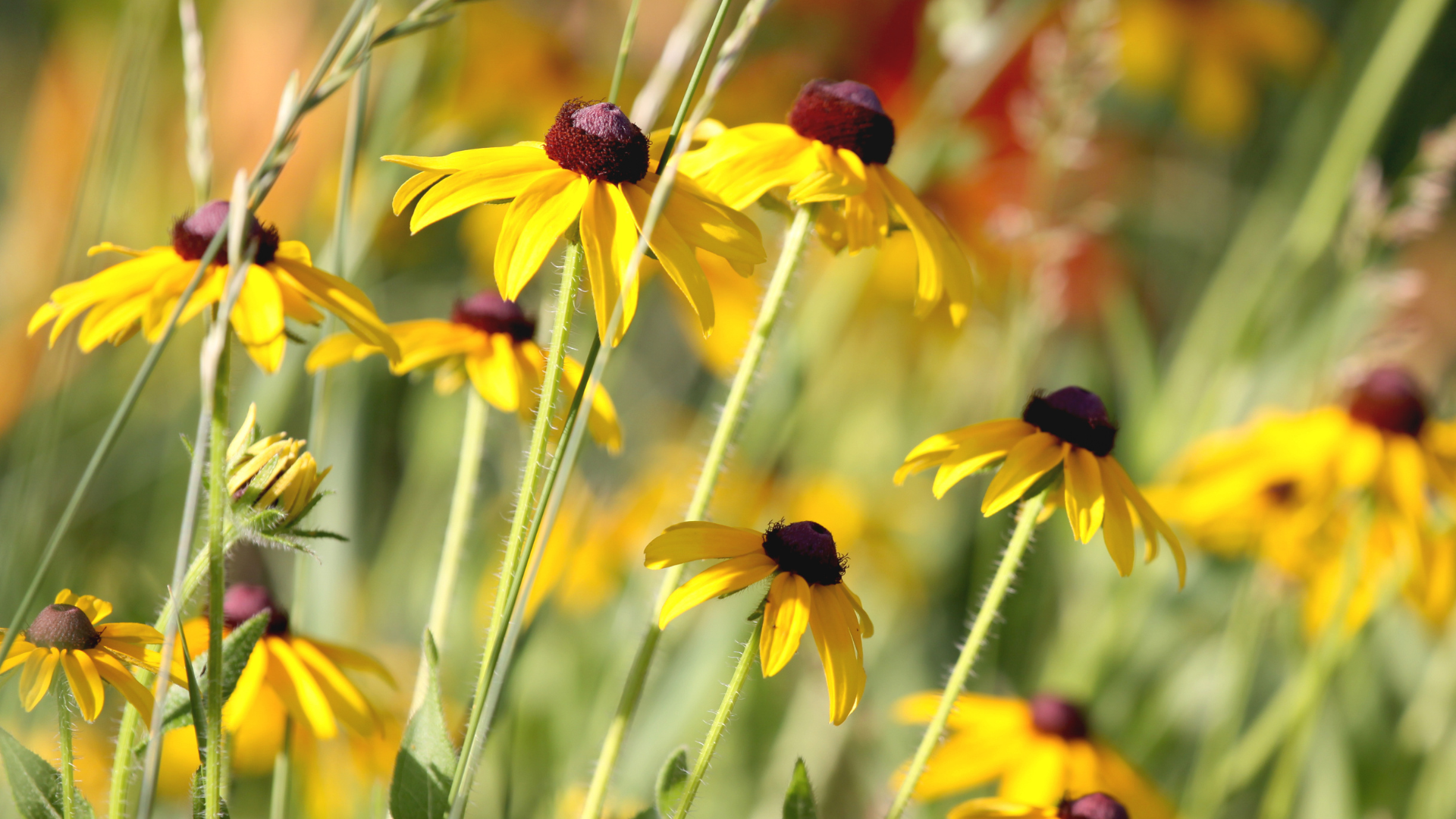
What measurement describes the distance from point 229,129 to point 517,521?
58.0 inches

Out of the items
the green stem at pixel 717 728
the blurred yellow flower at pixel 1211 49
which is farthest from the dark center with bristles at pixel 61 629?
the blurred yellow flower at pixel 1211 49

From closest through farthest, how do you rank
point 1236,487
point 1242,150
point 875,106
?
1. point 875,106
2. point 1236,487
3. point 1242,150

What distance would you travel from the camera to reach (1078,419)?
0.48 meters

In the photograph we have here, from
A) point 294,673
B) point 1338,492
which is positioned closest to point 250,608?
point 294,673

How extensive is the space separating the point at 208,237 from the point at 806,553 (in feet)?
0.86

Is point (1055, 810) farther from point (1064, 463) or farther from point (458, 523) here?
point (458, 523)

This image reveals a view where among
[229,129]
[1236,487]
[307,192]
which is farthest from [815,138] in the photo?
[229,129]

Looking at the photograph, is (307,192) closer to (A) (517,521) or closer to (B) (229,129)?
(B) (229,129)

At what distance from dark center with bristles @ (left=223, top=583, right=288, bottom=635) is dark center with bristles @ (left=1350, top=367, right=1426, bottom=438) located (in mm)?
840

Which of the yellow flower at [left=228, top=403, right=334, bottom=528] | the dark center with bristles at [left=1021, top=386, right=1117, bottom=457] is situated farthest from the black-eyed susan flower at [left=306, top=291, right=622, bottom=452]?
the dark center with bristles at [left=1021, top=386, right=1117, bottom=457]

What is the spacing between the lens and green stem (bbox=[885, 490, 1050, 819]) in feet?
1.41

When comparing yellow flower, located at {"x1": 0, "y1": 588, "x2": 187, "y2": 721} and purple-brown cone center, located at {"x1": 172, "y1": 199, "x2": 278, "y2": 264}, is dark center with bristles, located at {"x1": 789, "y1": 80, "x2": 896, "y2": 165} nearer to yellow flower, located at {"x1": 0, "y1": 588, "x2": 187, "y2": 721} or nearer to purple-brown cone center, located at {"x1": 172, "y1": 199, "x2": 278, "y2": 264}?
purple-brown cone center, located at {"x1": 172, "y1": 199, "x2": 278, "y2": 264}

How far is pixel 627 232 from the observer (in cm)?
41

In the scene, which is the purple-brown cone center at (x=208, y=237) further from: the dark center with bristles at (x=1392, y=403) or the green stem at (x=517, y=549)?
the dark center with bristles at (x=1392, y=403)
